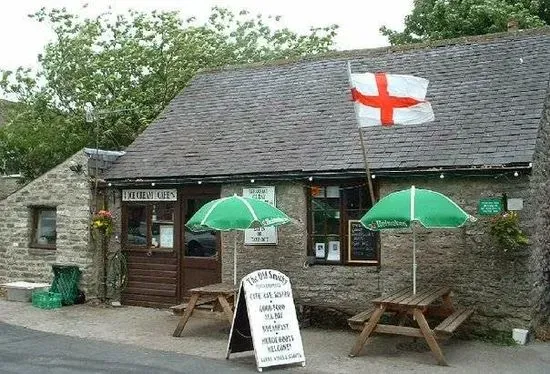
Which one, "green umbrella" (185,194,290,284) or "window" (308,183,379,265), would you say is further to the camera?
"window" (308,183,379,265)

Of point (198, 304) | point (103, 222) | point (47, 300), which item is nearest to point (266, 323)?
point (198, 304)

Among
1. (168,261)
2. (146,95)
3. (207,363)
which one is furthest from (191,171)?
(146,95)

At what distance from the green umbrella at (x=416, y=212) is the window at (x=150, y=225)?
5.34m

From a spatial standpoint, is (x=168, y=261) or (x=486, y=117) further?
(x=168, y=261)

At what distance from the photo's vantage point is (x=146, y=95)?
2052cm

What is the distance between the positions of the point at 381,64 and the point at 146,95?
9048mm

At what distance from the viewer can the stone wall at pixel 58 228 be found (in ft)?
43.7

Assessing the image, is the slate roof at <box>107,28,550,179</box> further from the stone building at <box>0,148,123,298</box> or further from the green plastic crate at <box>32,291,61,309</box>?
the green plastic crate at <box>32,291,61,309</box>

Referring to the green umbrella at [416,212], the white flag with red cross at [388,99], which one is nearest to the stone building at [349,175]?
the white flag with red cross at [388,99]

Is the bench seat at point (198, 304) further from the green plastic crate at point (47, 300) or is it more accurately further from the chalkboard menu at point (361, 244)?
the green plastic crate at point (47, 300)

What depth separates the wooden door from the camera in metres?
12.4

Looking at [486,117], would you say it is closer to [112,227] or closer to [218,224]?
[218,224]

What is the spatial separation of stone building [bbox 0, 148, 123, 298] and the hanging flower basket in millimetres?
356

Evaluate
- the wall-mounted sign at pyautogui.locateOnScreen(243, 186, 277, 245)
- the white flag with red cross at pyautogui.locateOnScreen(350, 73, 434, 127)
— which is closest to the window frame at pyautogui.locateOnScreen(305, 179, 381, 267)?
the wall-mounted sign at pyautogui.locateOnScreen(243, 186, 277, 245)
